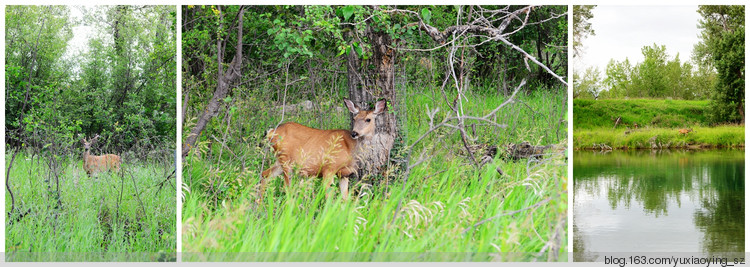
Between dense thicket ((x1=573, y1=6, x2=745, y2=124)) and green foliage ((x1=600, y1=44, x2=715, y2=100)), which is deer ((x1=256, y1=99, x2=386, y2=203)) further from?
green foliage ((x1=600, y1=44, x2=715, y2=100))

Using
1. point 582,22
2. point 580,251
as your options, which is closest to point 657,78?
point 582,22

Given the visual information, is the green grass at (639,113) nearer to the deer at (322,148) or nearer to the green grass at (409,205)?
the green grass at (409,205)

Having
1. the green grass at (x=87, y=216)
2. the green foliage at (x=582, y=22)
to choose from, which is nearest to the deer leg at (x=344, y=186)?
the green grass at (x=87, y=216)

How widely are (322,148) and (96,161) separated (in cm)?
210

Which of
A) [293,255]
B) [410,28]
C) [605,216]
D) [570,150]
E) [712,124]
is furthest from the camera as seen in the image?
[712,124]

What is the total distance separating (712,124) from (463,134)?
5604 mm

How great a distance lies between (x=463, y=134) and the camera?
462 cm

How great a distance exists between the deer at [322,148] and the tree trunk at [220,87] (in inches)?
17.6

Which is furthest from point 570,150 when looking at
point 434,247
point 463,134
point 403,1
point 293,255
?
point 293,255

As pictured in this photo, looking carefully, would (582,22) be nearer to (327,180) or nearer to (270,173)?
(327,180)

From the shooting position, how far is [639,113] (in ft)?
32.2

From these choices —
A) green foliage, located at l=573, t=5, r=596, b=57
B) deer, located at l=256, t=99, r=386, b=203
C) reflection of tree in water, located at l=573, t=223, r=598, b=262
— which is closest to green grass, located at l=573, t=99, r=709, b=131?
green foliage, located at l=573, t=5, r=596, b=57

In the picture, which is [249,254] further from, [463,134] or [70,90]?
[70,90]

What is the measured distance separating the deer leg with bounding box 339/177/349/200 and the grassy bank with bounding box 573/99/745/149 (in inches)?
214
